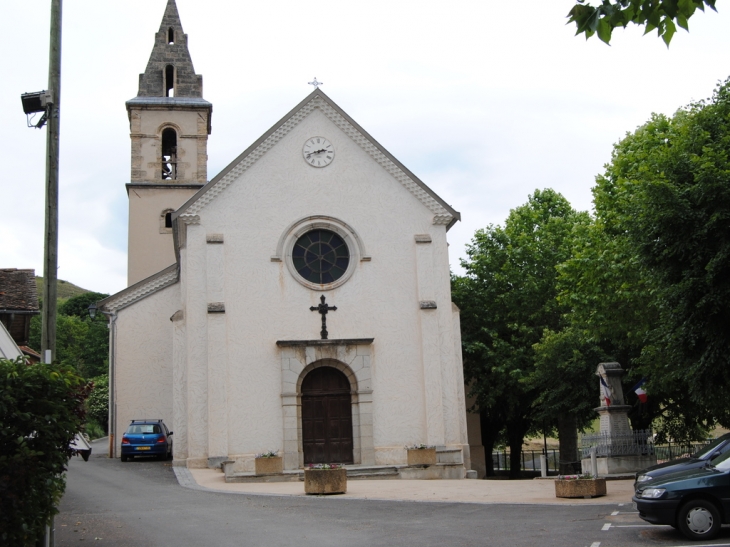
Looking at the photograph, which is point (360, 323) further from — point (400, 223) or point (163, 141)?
point (163, 141)

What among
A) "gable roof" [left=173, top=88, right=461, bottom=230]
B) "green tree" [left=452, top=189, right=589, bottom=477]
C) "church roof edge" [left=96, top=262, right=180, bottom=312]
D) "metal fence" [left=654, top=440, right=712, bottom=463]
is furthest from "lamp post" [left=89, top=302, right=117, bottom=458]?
"metal fence" [left=654, top=440, right=712, bottom=463]

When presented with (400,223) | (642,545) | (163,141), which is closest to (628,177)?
(400,223)

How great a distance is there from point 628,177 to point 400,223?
6.92 m

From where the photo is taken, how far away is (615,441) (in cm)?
2059

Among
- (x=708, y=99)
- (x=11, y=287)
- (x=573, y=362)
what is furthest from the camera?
(x=573, y=362)

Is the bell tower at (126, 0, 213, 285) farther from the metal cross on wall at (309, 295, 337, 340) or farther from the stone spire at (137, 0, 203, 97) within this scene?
the metal cross on wall at (309, 295, 337, 340)

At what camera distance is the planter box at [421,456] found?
2289 centimetres

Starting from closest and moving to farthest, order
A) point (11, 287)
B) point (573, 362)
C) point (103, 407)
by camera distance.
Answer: point (11, 287)
point (573, 362)
point (103, 407)

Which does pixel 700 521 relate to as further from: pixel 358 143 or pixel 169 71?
pixel 169 71

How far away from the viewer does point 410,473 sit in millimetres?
22703

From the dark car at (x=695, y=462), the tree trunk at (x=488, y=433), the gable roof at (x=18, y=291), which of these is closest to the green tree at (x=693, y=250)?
the dark car at (x=695, y=462)

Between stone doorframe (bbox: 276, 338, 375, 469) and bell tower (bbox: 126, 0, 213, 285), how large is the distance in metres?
14.5

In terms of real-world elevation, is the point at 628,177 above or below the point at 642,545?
above

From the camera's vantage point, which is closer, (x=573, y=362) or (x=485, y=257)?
(x=573, y=362)
